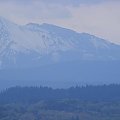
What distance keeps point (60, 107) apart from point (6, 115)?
2301 centimetres

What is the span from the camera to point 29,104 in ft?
616

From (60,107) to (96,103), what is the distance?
1227 centimetres

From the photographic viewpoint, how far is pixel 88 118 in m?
163

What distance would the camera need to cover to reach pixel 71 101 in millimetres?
190000

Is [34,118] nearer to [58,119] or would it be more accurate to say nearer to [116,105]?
[58,119]

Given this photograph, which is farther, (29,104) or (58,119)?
(29,104)

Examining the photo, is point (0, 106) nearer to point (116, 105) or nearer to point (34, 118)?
point (34, 118)

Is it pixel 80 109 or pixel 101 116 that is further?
pixel 80 109

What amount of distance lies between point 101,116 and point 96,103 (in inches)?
830

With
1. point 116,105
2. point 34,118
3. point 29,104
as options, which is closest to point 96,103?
point 116,105

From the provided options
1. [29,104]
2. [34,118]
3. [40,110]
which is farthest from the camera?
[29,104]

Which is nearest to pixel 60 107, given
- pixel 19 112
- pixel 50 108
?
pixel 50 108

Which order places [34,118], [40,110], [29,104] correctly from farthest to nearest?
[29,104] < [40,110] < [34,118]

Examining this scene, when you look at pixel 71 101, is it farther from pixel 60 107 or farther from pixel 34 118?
pixel 34 118
